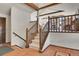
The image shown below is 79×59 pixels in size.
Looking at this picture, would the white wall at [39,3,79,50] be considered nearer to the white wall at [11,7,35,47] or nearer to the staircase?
the staircase

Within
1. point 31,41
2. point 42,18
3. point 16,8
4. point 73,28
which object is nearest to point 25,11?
point 16,8

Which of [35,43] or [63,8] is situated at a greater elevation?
[63,8]

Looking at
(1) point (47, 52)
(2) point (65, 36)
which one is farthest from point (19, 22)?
(2) point (65, 36)

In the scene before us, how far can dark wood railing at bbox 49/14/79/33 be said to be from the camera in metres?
1.37

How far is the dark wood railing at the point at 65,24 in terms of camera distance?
1.37m

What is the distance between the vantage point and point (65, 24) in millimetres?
1406

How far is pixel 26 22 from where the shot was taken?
1.45 meters

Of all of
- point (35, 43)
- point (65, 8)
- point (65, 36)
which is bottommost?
point (35, 43)

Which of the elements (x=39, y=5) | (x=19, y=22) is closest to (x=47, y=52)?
(x=19, y=22)

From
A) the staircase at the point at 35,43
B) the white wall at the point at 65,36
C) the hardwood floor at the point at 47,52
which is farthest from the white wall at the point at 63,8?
the hardwood floor at the point at 47,52

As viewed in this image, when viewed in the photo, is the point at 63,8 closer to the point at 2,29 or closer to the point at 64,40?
the point at 64,40

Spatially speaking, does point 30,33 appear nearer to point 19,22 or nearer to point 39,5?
point 19,22

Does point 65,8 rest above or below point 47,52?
above

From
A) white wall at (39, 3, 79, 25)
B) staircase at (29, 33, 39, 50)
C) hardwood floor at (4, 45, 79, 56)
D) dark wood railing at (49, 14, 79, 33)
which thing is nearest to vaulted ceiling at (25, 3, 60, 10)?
white wall at (39, 3, 79, 25)
